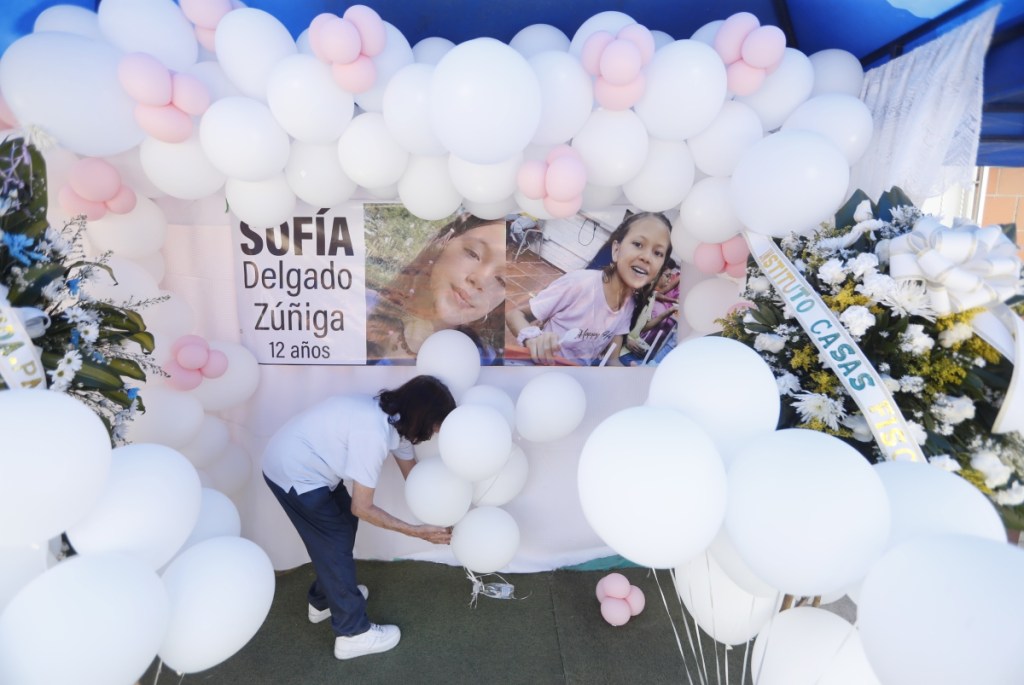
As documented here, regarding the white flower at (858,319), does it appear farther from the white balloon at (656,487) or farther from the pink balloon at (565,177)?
the pink balloon at (565,177)

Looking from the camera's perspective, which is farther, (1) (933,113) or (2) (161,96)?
(1) (933,113)

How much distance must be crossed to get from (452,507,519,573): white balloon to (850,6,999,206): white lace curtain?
194 cm

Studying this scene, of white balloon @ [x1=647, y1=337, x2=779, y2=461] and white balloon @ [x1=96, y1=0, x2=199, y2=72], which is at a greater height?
white balloon @ [x1=96, y1=0, x2=199, y2=72]

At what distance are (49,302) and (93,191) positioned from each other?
53 centimetres

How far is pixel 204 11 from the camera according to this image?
1719 millimetres

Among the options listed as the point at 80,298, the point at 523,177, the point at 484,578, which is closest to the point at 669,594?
the point at 484,578

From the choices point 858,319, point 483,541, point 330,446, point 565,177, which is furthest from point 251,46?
point 483,541

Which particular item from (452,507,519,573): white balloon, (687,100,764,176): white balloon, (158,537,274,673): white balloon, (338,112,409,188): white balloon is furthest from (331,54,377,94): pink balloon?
(452,507,519,573): white balloon

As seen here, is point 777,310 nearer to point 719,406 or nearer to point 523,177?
point 719,406

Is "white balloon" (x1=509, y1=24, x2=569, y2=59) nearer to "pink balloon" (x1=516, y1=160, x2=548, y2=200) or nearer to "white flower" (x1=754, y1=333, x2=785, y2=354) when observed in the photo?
"pink balloon" (x1=516, y1=160, x2=548, y2=200)

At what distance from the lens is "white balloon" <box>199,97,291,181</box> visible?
1.66 m

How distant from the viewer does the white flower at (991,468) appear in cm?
128

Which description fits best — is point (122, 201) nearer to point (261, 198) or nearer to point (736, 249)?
point (261, 198)

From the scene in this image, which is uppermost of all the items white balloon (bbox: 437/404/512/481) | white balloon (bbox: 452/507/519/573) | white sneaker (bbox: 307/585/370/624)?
white balloon (bbox: 437/404/512/481)
